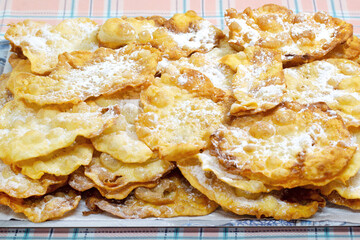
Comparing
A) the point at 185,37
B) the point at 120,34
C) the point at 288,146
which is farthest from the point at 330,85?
the point at 120,34

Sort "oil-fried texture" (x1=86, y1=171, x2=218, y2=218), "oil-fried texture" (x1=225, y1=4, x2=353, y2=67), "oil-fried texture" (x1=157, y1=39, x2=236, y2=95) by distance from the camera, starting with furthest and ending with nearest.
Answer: "oil-fried texture" (x1=225, y1=4, x2=353, y2=67) → "oil-fried texture" (x1=157, y1=39, x2=236, y2=95) → "oil-fried texture" (x1=86, y1=171, x2=218, y2=218)

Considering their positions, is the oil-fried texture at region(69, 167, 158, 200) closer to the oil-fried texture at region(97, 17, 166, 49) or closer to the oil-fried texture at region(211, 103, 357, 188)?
the oil-fried texture at region(211, 103, 357, 188)

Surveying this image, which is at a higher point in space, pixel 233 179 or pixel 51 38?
pixel 51 38

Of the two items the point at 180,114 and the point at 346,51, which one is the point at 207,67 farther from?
the point at 346,51

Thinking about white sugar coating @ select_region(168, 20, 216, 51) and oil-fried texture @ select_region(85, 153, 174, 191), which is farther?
white sugar coating @ select_region(168, 20, 216, 51)

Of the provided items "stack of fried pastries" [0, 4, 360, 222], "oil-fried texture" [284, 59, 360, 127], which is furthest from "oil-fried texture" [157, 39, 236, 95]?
"oil-fried texture" [284, 59, 360, 127]

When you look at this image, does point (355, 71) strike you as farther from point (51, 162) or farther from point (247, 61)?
point (51, 162)

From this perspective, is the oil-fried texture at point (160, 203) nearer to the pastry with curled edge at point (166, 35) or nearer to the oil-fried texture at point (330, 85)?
the oil-fried texture at point (330, 85)
